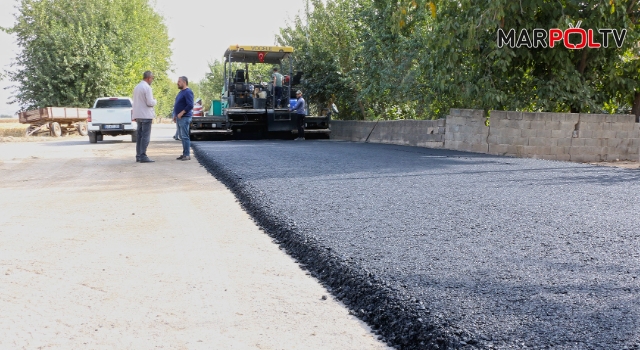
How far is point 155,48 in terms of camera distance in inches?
2035

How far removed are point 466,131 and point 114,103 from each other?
12.7 m

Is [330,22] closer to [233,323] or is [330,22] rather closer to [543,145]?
[543,145]

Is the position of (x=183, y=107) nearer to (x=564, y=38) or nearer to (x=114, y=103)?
(x=564, y=38)

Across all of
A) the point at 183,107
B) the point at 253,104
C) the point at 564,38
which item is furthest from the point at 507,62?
the point at 253,104

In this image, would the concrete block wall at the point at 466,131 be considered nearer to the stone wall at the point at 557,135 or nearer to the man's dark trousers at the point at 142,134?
the stone wall at the point at 557,135

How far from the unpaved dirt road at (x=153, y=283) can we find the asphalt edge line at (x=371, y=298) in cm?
8

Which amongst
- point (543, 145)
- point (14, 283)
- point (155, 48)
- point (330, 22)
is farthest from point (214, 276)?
point (155, 48)

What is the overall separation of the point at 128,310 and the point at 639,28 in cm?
1399

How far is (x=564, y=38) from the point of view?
511 inches

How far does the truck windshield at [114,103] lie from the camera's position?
2153 centimetres

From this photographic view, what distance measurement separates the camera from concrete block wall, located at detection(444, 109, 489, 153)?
Answer: 45.5 feet

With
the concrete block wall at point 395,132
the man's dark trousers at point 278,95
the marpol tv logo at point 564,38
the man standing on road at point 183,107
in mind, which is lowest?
the concrete block wall at point 395,132

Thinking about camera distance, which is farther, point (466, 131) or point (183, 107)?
point (466, 131)

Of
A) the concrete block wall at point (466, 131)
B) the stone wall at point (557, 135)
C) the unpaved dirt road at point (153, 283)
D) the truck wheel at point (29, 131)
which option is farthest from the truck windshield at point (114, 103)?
the unpaved dirt road at point (153, 283)
